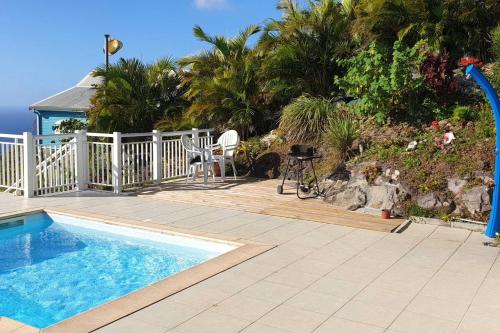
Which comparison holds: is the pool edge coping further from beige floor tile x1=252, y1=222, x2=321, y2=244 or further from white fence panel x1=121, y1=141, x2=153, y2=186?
white fence panel x1=121, y1=141, x2=153, y2=186

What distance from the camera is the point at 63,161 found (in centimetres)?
886

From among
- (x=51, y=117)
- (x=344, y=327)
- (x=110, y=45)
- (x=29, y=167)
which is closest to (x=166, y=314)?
(x=344, y=327)

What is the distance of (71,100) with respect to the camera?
19.7 m

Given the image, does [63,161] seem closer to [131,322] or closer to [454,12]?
[131,322]

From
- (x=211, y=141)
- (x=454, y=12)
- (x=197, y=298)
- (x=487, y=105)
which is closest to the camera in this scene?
(x=197, y=298)

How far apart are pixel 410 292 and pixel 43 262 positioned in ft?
13.1

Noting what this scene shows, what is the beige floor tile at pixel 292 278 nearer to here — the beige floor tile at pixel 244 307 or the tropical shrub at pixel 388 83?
the beige floor tile at pixel 244 307

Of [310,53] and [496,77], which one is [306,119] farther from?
[496,77]

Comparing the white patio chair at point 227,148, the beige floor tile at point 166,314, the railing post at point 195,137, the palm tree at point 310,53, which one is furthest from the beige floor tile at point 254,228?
the palm tree at point 310,53

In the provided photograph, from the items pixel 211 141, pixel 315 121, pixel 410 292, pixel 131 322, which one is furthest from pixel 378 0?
pixel 131 322

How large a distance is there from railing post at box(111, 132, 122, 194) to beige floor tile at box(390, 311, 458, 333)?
6200 millimetres

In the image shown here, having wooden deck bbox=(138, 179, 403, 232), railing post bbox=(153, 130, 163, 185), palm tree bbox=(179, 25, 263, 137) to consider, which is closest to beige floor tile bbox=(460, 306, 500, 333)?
wooden deck bbox=(138, 179, 403, 232)

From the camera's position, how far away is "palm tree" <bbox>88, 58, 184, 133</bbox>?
42.0 feet

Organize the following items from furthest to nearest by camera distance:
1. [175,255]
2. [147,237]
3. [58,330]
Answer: [147,237] → [175,255] → [58,330]
